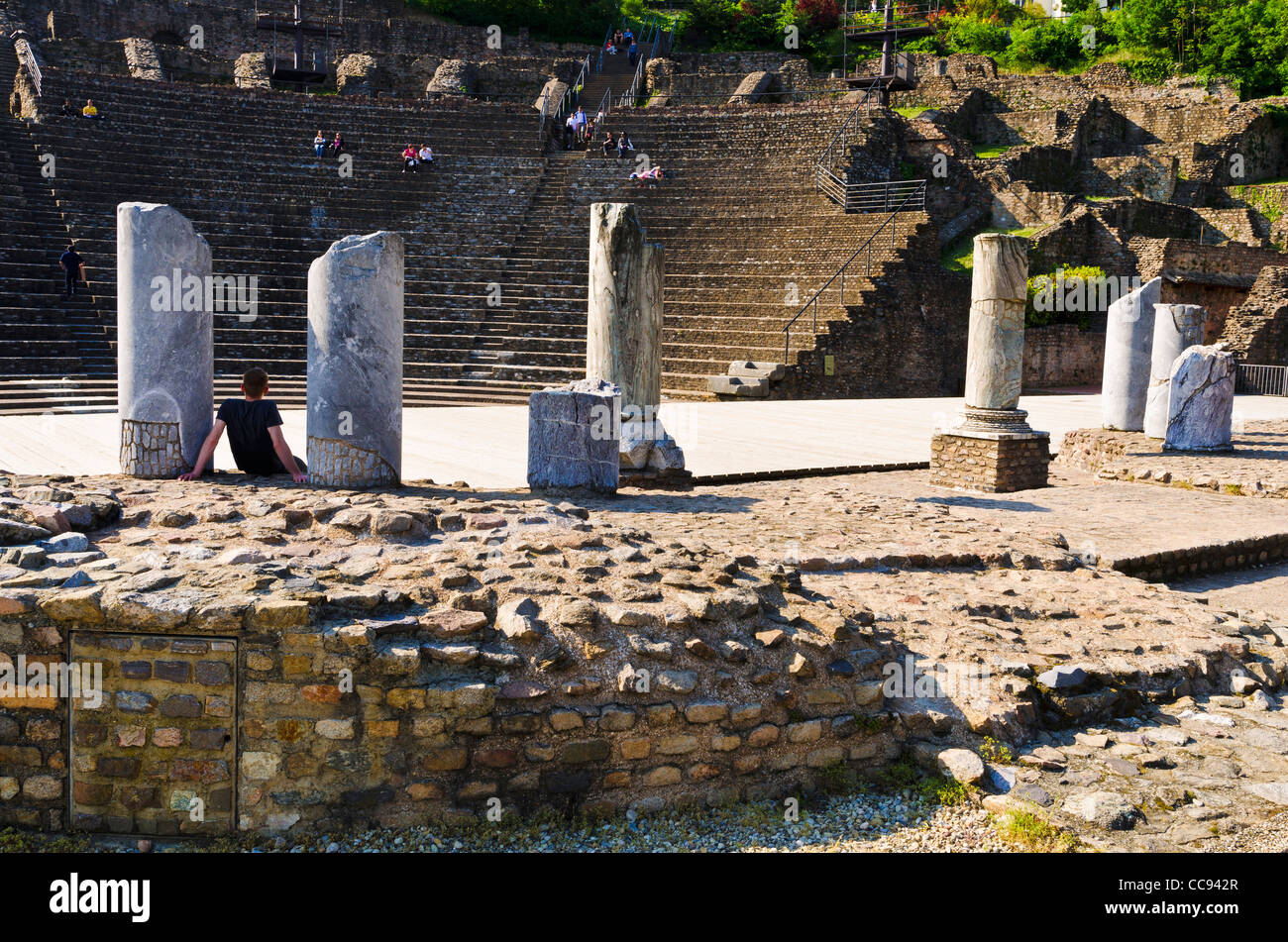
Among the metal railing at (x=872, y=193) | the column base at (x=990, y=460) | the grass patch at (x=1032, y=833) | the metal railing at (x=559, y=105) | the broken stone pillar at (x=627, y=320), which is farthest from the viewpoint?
the metal railing at (x=559, y=105)

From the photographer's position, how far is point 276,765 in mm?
4094

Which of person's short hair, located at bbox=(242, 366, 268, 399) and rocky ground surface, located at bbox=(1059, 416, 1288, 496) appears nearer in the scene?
person's short hair, located at bbox=(242, 366, 268, 399)

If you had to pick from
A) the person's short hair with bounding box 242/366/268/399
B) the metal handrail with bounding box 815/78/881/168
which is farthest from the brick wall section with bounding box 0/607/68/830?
the metal handrail with bounding box 815/78/881/168

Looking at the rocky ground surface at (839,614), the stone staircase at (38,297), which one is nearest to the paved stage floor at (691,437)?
the rocky ground surface at (839,614)

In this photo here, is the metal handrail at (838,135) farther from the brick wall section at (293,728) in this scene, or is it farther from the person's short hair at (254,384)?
the brick wall section at (293,728)

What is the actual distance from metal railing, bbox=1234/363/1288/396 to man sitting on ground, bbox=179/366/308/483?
22849 mm

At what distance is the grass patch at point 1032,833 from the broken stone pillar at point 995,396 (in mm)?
6655

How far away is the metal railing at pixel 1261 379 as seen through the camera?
79.3ft

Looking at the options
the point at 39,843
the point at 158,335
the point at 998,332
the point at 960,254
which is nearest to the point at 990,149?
the point at 960,254

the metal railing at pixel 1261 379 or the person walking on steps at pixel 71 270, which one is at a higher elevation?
the person walking on steps at pixel 71 270

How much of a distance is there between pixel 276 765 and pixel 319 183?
19.4 meters

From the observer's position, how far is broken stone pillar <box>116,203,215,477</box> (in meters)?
7.17

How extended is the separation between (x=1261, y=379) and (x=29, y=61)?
26.8m

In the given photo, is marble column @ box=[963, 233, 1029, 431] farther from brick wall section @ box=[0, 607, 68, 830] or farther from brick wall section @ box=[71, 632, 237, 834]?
brick wall section @ box=[0, 607, 68, 830]
